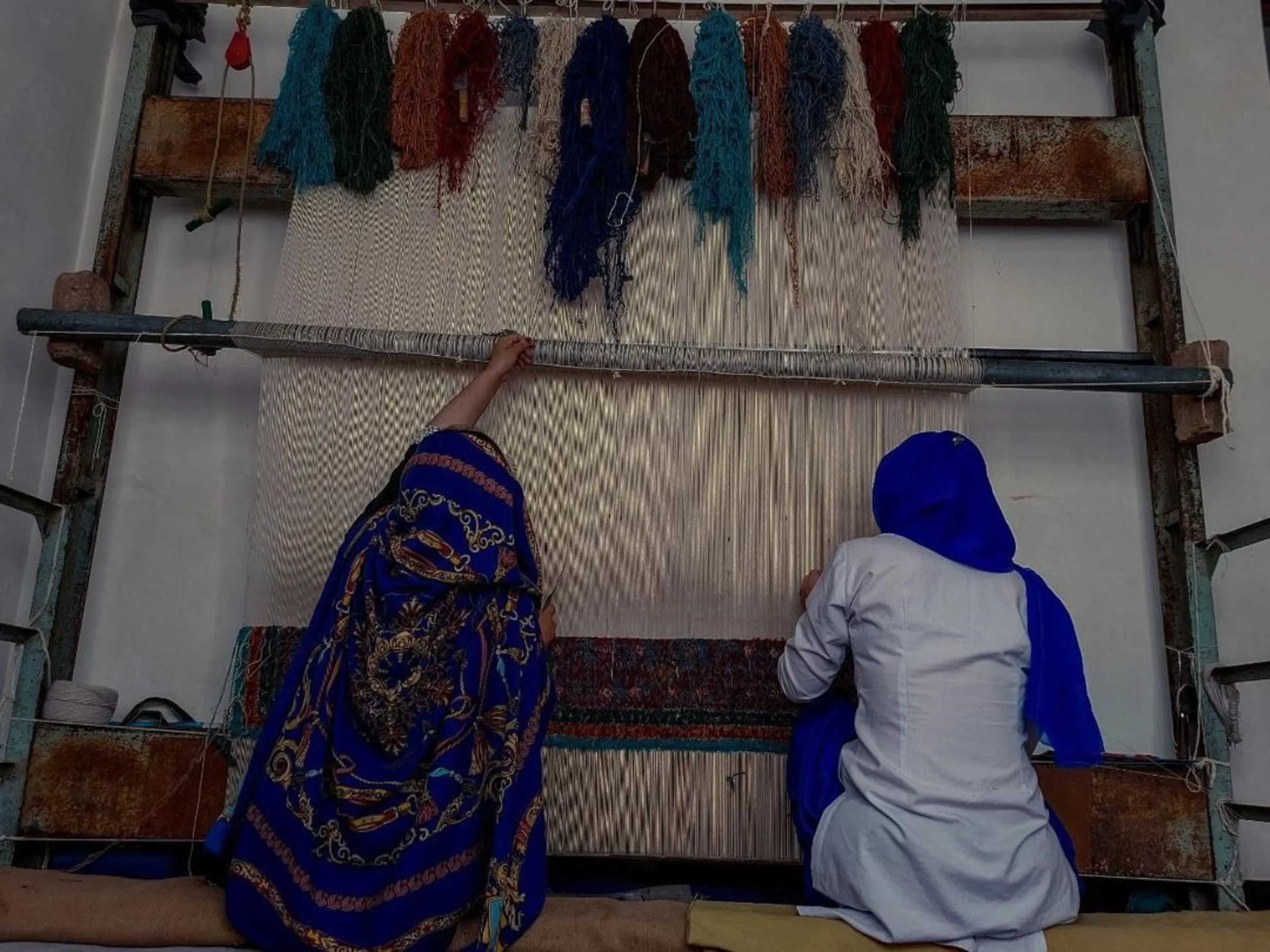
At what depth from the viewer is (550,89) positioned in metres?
2.27

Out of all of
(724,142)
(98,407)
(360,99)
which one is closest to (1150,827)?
(724,142)

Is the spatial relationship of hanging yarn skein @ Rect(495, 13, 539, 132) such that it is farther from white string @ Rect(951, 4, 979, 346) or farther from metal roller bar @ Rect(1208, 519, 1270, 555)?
metal roller bar @ Rect(1208, 519, 1270, 555)

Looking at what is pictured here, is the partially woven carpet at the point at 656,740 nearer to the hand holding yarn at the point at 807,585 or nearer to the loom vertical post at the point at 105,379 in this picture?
the hand holding yarn at the point at 807,585

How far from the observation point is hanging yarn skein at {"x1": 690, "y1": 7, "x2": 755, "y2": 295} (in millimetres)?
2162

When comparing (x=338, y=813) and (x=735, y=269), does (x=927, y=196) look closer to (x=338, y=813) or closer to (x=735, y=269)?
(x=735, y=269)

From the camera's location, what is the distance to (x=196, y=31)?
8.25ft

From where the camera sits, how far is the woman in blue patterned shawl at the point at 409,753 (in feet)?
5.13

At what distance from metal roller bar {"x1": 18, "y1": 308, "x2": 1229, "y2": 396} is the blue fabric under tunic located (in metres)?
0.38

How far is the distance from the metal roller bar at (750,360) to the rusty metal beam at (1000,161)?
45 centimetres

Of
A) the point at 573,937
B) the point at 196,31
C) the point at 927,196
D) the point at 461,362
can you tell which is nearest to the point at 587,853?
the point at 573,937

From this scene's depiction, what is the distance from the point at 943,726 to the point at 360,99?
1854mm

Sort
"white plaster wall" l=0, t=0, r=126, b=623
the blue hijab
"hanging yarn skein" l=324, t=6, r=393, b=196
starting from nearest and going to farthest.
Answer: the blue hijab → "white plaster wall" l=0, t=0, r=126, b=623 → "hanging yarn skein" l=324, t=6, r=393, b=196

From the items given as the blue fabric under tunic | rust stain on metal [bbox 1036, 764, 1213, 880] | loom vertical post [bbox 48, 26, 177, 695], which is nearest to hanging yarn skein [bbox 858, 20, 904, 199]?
the blue fabric under tunic

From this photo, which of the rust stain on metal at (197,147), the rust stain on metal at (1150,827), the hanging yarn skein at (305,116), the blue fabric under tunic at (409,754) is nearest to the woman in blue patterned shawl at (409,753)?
the blue fabric under tunic at (409,754)
